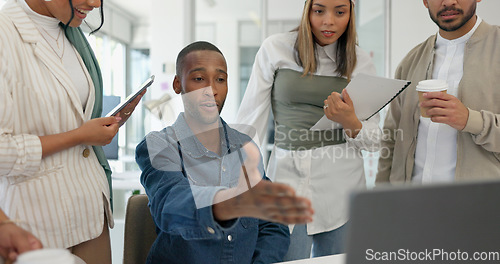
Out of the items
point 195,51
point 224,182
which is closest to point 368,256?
point 224,182

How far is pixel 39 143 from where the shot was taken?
104cm

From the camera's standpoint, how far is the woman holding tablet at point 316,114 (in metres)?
1.52

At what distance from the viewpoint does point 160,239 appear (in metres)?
1.22

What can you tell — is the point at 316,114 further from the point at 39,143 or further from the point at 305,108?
the point at 39,143

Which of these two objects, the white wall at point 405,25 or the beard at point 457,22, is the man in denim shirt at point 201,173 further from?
the white wall at point 405,25

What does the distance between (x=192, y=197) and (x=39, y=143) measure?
414 mm

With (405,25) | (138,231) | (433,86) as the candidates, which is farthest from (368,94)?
(405,25)

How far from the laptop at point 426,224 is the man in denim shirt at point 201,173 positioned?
0.29m

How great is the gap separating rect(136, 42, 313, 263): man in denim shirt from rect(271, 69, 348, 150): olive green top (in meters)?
Result: 0.40

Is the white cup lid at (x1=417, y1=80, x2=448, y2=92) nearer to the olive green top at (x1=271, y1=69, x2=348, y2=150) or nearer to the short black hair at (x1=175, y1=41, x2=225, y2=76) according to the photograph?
the olive green top at (x1=271, y1=69, x2=348, y2=150)

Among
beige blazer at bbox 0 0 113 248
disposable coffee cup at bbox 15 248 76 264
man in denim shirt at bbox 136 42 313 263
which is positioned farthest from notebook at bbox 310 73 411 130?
disposable coffee cup at bbox 15 248 76 264

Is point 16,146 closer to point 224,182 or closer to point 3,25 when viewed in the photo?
point 3,25

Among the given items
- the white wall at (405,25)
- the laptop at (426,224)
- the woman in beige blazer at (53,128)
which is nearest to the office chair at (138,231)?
the woman in beige blazer at (53,128)

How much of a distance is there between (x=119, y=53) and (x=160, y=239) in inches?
171
